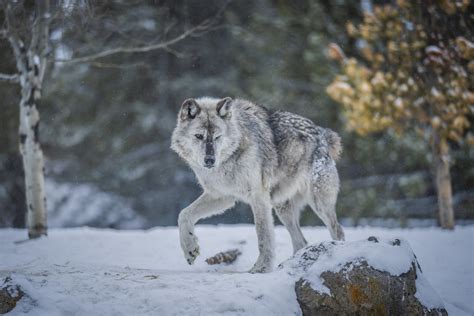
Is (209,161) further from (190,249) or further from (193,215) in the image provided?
(190,249)

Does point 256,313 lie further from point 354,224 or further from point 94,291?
point 354,224

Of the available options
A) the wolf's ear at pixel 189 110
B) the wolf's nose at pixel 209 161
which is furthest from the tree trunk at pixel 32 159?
the wolf's nose at pixel 209 161

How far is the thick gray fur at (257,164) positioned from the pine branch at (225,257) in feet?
1.86

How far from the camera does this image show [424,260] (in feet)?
20.4

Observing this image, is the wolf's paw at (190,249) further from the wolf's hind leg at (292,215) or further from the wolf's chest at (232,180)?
the wolf's hind leg at (292,215)

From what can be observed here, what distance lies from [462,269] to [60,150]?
37.7ft

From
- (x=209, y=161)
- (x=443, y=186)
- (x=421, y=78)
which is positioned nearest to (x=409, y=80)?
(x=421, y=78)

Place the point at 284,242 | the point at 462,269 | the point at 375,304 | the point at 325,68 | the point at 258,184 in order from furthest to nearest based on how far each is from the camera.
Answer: the point at 325,68, the point at 284,242, the point at 462,269, the point at 258,184, the point at 375,304

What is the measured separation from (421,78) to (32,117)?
21.2 feet

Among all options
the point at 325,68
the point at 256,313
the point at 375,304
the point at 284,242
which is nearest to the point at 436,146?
the point at 284,242

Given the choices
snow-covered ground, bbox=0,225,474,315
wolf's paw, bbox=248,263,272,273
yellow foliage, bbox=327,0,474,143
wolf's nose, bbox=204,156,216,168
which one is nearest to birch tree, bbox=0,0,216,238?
snow-covered ground, bbox=0,225,474,315

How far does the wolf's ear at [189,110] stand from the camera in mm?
5371

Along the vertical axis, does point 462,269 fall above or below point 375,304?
below

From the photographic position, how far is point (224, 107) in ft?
17.9
